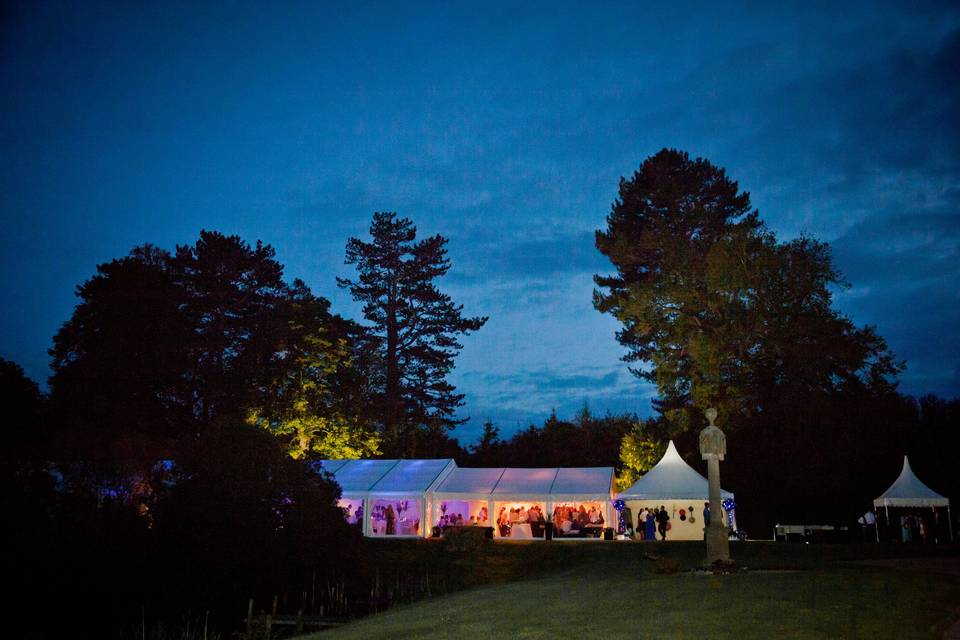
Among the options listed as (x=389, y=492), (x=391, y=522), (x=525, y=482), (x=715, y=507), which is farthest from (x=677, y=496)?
(x=391, y=522)

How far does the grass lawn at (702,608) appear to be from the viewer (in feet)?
30.2

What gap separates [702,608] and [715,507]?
6.77 m

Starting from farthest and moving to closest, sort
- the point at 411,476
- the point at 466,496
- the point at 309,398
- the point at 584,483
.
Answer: the point at 309,398 → the point at 411,476 → the point at 466,496 → the point at 584,483

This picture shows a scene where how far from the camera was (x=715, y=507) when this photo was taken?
56.3ft

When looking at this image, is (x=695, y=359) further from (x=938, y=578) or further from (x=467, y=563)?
(x=938, y=578)

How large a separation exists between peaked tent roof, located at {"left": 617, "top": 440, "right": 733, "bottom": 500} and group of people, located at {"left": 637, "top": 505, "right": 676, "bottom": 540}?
68 cm

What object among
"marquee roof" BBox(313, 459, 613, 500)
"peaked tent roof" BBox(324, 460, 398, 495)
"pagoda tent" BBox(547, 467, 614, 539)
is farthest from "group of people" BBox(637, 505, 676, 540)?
"peaked tent roof" BBox(324, 460, 398, 495)

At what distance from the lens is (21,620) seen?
1953 cm

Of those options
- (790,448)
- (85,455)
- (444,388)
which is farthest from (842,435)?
(85,455)

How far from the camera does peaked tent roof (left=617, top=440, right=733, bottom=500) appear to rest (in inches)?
1123

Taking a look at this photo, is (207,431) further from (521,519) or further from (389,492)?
(521,519)

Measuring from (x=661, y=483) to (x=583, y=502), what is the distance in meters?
3.92

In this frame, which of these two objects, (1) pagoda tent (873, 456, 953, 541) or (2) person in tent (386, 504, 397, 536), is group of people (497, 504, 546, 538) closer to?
(2) person in tent (386, 504, 397, 536)

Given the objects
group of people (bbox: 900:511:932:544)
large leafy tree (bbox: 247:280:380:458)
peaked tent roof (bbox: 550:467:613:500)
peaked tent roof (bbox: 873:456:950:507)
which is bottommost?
group of people (bbox: 900:511:932:544)
